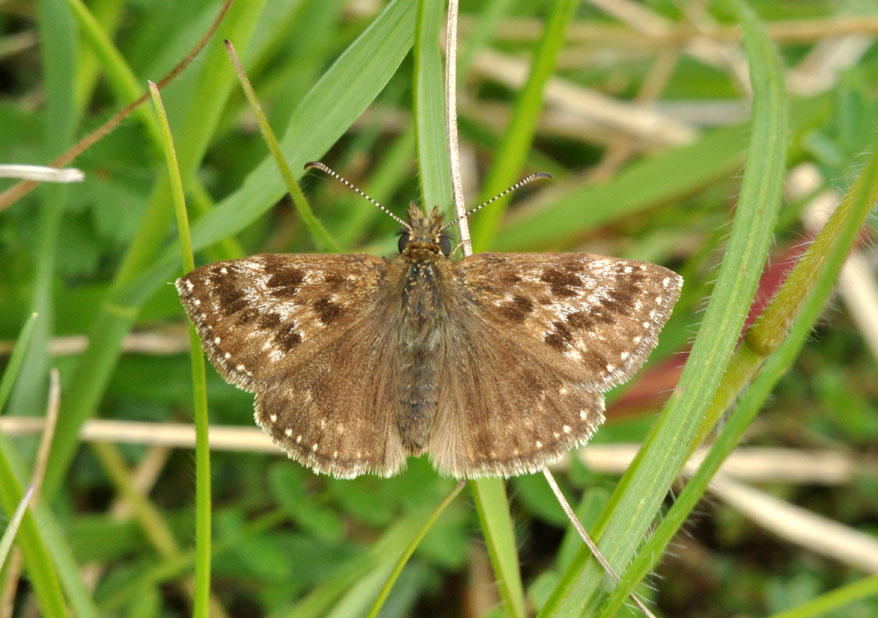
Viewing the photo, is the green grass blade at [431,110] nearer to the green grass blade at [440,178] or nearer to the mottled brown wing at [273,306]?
the green grass blade at [440,178]

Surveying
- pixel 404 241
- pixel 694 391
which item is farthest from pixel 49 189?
pixel 694 391

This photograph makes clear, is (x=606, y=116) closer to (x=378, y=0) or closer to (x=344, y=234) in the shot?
(x=378, y=0)

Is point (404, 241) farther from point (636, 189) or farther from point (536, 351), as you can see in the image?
point (636, 189)

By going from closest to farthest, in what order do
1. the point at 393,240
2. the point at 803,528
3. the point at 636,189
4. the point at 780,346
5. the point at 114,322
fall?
the point at 780,346 < the point at 114,322 < the point at 393,240 < the point at 803,528 < the point at 636,189

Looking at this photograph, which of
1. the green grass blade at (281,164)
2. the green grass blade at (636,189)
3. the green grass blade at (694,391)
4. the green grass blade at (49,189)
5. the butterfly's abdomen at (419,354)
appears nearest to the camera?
the green grass blade at (694,391)

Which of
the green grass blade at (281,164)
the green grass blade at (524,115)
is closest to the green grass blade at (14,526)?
the green grass blade at (281,164)

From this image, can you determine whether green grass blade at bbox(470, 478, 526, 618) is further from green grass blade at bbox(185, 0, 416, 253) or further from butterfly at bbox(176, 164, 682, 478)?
green grass blade at bbox(185, 0, 416, 253)
